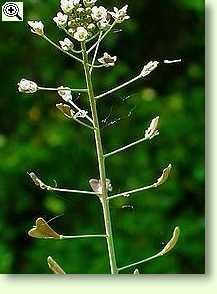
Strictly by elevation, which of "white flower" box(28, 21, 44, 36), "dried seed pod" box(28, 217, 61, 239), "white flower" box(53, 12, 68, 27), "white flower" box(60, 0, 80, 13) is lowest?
"dried seed pod" box(28, 217, 61, 239)

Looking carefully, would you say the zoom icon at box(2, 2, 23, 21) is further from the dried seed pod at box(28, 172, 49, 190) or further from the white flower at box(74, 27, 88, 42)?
the dried seed pod at box(28, 172, 49, 190)

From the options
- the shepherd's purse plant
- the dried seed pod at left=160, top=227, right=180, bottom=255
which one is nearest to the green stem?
the shepherd's purse plant

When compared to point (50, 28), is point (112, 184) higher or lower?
lower

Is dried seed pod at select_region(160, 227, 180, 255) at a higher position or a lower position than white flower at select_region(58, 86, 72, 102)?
lower

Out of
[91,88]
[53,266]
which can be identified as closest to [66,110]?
[91,88]

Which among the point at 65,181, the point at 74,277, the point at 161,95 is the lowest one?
the point at 74,277

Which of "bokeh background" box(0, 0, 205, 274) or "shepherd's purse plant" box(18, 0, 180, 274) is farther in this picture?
"bokeh background" box(0, 0, 205, 274)

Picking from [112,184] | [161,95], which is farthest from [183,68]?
[112,184]

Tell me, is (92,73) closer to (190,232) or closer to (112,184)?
(112,184)
